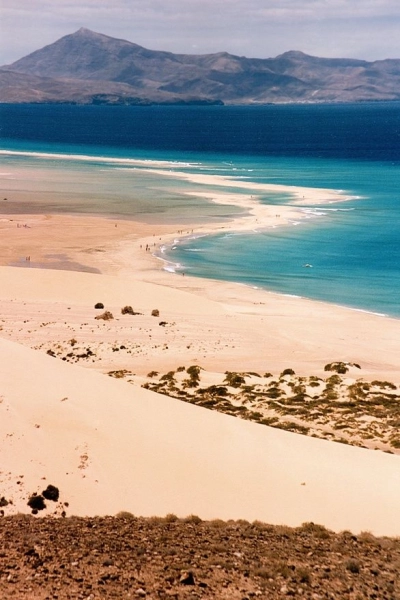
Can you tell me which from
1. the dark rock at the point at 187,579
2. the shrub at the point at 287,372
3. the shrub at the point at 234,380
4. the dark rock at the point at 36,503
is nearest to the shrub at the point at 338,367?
the shrub at the point at 287,372

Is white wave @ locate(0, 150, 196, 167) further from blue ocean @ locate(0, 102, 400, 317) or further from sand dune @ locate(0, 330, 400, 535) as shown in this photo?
sand dune @ locate(0, 330, 400, 535)

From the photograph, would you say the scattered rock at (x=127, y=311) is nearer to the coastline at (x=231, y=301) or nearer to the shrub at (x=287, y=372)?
the coastline at (x=231, y=301)

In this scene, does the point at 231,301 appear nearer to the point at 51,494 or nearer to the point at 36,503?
the point at 51,494

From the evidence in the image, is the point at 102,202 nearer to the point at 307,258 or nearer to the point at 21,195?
the point at 21,195

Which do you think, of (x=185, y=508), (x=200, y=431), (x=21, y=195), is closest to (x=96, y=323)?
(x=200, y=431)

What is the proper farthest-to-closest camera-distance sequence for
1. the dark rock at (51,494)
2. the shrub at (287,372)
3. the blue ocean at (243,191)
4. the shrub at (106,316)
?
the blue ocean at (243,191) < the shrub at (106,316) < the shrub at (287,372) < the dark rock at (51,494)

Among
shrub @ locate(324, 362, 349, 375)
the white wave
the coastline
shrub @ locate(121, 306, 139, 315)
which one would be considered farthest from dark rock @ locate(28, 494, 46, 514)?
the white wave
